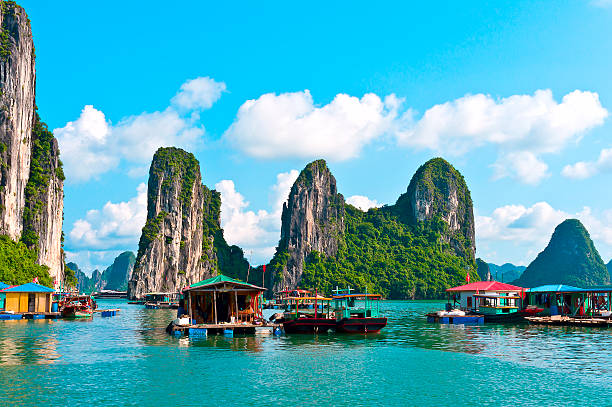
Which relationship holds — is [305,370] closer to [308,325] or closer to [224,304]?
[308,325]

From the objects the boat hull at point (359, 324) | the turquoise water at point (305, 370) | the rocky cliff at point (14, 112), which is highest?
the rocky cliff at point (14, 112)

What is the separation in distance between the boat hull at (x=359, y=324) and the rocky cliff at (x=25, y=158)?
250ft

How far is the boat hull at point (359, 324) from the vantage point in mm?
46281

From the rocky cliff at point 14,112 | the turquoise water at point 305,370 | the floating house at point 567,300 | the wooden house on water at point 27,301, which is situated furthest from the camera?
the rocky cliff at point 14,112

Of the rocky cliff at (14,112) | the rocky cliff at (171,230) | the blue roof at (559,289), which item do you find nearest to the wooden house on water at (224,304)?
the blue roof at (559,289)

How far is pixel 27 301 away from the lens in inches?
2496

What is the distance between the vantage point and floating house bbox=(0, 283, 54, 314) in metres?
62.1

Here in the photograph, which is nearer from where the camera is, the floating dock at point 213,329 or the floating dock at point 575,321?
the floating dock at point 213,329

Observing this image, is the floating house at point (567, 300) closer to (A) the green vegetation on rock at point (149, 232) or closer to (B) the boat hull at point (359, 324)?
(B) the boat hull at point (359, 324)

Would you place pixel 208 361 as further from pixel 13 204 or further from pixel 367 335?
pixel 13 204

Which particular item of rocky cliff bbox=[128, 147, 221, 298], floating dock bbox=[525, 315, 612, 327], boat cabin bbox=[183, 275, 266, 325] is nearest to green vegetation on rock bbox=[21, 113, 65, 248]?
rocky cliff bbox=[128, 147, 221, 298]

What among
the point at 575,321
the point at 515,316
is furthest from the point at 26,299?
the point at 575,321

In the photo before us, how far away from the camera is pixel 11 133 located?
102m

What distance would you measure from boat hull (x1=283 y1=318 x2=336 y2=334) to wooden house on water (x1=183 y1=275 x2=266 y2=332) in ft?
9.06
